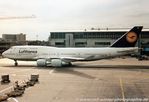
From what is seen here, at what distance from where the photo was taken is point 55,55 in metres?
62.3

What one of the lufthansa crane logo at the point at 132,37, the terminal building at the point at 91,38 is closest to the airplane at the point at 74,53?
the lufthansa crane logo at the point at 132,37

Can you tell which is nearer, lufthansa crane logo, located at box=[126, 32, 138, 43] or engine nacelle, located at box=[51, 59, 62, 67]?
engine nacelle, located at box=[51, 59, 62, 67]

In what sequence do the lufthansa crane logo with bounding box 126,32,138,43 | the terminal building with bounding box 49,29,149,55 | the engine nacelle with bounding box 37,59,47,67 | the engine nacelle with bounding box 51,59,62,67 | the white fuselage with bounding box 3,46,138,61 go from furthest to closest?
the terminal building with bounding box 49,29,149,55, the white fuselage with bounding box 3,46,138,61, the lufthansa crane logo with bounding box 126,32,138,43, the engine nacelle with bounding box 37,59,47,67, the engine nacelle with bounding box 51,59,62,67

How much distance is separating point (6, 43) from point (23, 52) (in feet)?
246

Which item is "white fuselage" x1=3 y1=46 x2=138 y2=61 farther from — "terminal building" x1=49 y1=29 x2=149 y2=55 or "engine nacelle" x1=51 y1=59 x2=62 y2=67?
"terminal building" x1=49 y1=29 x2=149 y2=55

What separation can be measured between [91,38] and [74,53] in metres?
52.0

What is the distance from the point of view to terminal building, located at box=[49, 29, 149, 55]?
110 meters

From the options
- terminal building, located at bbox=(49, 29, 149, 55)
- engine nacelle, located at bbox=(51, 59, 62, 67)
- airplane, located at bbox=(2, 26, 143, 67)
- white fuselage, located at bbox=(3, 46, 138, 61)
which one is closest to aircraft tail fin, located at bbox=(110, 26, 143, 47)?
airplane, located at bbox=(2, 26, 143, 67)

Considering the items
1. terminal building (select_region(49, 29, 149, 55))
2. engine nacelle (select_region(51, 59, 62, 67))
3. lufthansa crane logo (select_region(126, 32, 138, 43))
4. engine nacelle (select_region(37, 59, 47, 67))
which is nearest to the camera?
engine nacelle (select_region(51, 59, 62, 67))

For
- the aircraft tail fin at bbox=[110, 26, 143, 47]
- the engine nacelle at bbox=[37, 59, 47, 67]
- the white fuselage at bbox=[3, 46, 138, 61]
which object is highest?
the aircraft tail fin at bbox=[110, 26, 143, 47]

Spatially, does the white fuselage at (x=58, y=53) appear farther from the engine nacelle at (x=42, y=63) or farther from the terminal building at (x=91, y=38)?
the terminal building at (x=91, y=38)

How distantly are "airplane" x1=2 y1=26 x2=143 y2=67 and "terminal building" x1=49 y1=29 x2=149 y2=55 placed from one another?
4884 cm

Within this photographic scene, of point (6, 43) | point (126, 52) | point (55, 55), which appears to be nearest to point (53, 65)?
point (55, 55)

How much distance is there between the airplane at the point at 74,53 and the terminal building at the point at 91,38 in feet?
160
